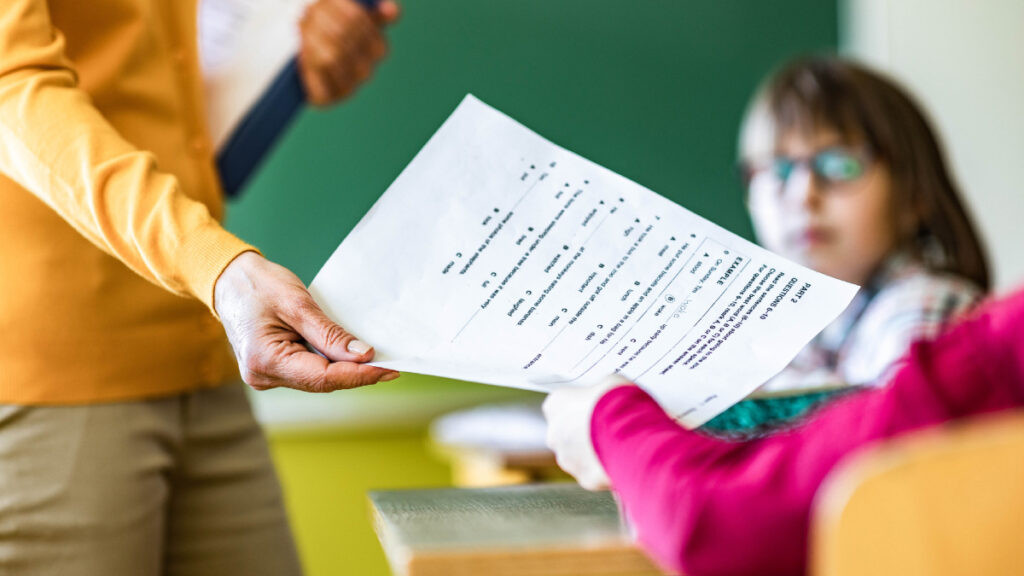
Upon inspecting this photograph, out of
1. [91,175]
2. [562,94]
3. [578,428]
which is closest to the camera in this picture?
[578,428]

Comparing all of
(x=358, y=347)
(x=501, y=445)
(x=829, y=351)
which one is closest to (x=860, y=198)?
(x=829, y=351)

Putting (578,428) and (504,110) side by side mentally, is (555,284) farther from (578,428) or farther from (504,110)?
(504,110)

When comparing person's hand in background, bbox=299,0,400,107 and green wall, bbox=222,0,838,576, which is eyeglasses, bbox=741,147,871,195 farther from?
person's hand in background, bbox=299,0,400,107

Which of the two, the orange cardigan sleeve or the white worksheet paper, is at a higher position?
the white worksheet paper

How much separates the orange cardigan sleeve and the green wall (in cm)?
129

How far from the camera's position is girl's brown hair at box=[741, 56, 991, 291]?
1571mm

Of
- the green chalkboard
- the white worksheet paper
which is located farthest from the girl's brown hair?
the white worksheet paper

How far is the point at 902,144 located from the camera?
1.60 metres

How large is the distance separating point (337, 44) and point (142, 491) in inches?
21.3

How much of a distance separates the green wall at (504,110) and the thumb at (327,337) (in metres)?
1.42

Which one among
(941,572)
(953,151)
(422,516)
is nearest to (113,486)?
(422,516)

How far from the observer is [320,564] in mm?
2195

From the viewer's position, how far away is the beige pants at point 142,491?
822 millimetres

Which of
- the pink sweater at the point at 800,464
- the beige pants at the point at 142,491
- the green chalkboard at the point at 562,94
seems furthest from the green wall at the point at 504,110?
the pink sweater at the point at 800,464
